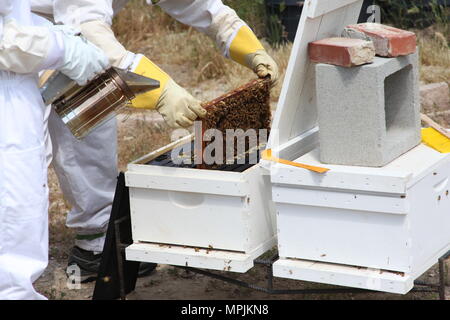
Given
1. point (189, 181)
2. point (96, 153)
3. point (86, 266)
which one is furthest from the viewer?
point (86, 266)

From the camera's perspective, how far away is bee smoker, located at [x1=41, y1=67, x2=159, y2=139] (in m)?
2.76

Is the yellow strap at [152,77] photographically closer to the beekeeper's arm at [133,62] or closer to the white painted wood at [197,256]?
the beekeeper's arm at [133,62]

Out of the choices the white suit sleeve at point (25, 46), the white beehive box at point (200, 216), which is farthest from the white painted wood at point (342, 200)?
the white suit sleeve at point (25, 46)

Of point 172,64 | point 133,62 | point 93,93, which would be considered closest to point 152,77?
point 133,62

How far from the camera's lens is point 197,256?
109 inches

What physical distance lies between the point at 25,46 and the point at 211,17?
38.6 inches

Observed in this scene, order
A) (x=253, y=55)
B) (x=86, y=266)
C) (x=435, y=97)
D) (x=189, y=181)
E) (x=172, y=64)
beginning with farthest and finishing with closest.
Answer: (x=172, y=64), (x=435, y=97), (x=86, y=266), (x=253, y=55), (x=189, y=181)

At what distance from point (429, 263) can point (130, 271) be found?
115 centimetres

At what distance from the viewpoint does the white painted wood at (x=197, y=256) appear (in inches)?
106

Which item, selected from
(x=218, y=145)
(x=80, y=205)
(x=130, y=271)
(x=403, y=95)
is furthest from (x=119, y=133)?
(x=403, y=95)

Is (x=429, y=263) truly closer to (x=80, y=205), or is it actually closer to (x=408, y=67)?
(x=408, y=67)

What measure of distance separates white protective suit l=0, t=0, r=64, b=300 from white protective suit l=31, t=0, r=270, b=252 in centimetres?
60

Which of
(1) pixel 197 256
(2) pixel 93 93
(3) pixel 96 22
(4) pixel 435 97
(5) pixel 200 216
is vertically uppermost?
(3) pixel 96 22

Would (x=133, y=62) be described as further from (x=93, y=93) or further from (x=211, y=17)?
(x=211, y=17)
